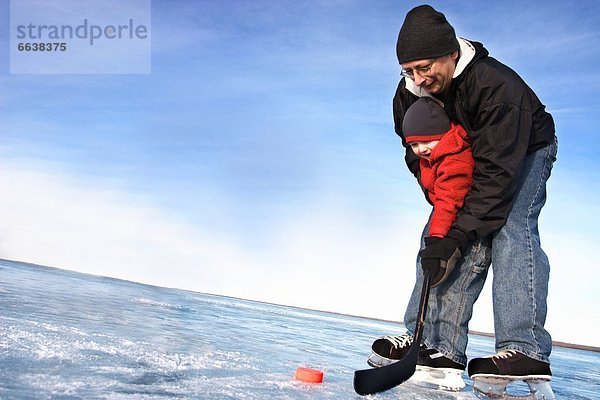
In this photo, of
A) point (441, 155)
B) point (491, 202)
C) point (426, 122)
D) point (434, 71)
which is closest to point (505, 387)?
point (491, 202)

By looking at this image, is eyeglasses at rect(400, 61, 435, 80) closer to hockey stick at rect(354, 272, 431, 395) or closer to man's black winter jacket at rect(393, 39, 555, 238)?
man's black winter jacket at rect(393, 39, 555, 238)

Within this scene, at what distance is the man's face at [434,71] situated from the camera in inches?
97.2

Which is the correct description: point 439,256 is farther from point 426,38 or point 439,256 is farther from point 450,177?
point 426,38

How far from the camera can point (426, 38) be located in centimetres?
242

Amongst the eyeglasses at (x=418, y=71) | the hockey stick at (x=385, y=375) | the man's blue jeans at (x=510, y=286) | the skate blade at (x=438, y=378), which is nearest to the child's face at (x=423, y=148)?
the eyeglasses at (x=418, y=71)

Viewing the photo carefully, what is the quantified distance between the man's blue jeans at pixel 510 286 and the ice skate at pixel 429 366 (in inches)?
2.3

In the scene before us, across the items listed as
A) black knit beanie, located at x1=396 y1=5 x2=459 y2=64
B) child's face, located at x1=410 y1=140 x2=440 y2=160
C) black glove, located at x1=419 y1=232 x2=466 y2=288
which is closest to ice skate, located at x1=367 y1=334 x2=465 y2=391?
black glove, located at x1=419 y1=232 x2=466 y2=288

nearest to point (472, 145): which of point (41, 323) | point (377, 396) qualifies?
point (377, 396)

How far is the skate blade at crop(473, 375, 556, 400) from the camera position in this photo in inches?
87.0

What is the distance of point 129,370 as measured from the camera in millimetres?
2012

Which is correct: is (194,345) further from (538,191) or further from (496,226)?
(538,191)

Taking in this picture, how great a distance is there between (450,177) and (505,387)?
0.94 m

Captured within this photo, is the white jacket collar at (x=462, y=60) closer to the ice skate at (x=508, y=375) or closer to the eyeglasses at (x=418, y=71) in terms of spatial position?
the eyeglasses at (x=418, y=71)

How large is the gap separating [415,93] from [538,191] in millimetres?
766
